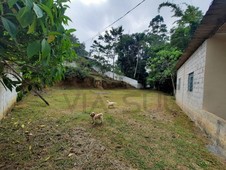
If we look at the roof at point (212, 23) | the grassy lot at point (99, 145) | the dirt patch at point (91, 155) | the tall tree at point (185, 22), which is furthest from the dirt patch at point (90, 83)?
the dirt patch at point (91, 155)

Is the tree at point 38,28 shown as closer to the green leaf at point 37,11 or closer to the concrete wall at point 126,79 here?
the green leaf at point 37,11

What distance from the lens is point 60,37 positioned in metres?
1.47

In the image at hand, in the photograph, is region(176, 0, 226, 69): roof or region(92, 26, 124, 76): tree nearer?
region(176, 0, 226, 69): roof

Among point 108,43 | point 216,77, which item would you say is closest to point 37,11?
point 216,77

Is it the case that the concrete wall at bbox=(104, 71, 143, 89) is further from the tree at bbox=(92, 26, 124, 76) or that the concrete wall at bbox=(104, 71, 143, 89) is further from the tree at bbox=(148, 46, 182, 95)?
the tree at bbox=(148, 46, 182, 95)

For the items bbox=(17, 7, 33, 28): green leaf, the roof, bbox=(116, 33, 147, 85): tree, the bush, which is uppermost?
bbox=(116, 33, 147, 85): tree

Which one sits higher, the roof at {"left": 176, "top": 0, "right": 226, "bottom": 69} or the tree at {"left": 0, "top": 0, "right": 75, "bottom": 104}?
the roof at {"left": 176, "top": 0, "right": 226, "bottom": 69}

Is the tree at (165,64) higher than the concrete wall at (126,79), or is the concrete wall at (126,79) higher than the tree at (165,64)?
the tree at (165,64)

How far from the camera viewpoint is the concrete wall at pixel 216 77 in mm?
4270

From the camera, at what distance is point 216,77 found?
4.32 meters

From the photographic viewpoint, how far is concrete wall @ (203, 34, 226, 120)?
4.27 meters

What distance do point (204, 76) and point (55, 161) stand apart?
3.72 meters

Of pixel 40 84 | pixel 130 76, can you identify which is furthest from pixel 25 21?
pixel 130 76

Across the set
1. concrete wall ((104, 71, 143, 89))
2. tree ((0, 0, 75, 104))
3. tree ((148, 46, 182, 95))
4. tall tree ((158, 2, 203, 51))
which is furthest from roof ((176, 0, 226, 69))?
concrete wall ((104, 71, 143, 89))
